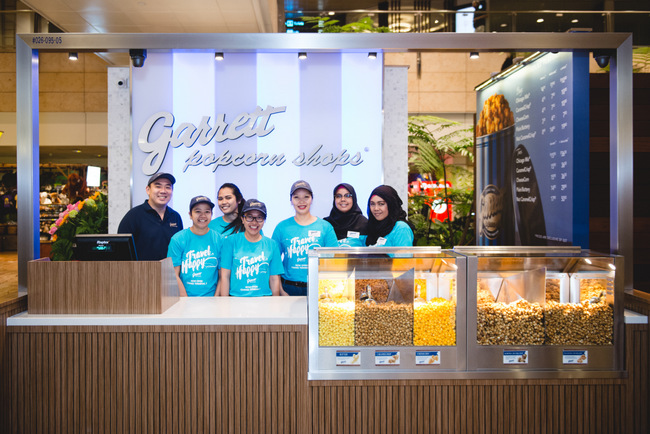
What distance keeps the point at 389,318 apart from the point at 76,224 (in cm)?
454

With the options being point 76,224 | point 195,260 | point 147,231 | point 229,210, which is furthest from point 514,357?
point 76,224

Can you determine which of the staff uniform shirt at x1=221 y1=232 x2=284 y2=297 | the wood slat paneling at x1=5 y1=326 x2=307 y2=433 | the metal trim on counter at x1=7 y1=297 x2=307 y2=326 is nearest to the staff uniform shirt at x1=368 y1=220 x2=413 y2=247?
the staff uniform shirt at x1=221 y1=232 x2=284 y2=297

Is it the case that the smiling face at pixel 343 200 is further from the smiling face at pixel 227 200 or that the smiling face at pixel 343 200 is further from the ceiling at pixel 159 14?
the ceiling at pixel 159 14

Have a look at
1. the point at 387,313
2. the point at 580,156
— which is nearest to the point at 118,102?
the point at 387,313

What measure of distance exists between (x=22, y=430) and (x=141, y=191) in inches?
84.7

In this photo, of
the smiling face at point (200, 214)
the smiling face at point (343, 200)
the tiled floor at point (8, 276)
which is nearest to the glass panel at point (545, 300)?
the smiling face at point (343, 200)

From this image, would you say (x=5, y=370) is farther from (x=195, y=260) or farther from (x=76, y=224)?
(x=76, y=224)

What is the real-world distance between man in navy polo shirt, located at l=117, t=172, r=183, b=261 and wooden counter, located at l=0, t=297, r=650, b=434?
1227 mm

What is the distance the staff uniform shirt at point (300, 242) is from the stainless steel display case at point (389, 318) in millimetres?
1223

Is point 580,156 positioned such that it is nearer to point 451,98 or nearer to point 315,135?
point 315,135

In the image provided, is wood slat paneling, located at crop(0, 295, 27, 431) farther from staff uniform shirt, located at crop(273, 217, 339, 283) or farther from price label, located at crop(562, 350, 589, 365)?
price label, located at crop(562, 350, 589, 365)

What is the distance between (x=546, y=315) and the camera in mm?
2254

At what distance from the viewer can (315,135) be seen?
4.09m

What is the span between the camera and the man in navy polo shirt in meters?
3.50
